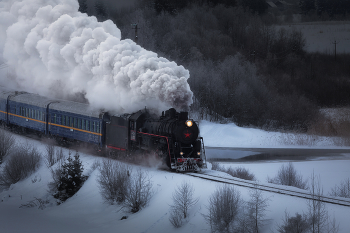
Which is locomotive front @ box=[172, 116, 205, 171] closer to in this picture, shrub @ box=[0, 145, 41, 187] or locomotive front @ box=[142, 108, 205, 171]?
locomotive front @ box=[142, 108, 205, 171]

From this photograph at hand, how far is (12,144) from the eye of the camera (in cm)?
2586

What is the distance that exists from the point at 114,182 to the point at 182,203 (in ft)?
14.3

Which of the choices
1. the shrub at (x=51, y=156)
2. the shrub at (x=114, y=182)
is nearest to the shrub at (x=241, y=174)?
the shrub at (x=114, y=182)

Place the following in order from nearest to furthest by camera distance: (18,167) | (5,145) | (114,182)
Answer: (114,182) < (18,167) < (5,145)

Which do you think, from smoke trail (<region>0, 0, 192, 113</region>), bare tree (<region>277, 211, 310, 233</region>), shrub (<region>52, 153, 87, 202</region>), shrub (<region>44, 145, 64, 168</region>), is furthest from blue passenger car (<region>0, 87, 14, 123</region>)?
bare tree (<region>277, 211, 310, 233</region>)

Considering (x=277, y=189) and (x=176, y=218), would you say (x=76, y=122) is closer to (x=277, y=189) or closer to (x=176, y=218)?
(x=176, y=218)

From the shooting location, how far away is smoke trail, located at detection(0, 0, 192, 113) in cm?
2009

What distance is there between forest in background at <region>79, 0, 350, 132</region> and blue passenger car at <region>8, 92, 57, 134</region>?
A: 33.5ft

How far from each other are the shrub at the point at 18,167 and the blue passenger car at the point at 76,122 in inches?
114

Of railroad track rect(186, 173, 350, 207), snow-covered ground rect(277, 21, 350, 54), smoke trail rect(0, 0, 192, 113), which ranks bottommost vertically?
railroad track rect(186, 173, 350, 207)

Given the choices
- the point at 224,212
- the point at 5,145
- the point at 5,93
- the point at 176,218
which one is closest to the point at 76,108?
the point at 5,145

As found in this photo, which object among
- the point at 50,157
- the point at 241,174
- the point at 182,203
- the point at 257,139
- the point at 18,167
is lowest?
the point at 257,139

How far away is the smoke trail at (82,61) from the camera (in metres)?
20.1

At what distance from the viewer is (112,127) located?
70.5ft
